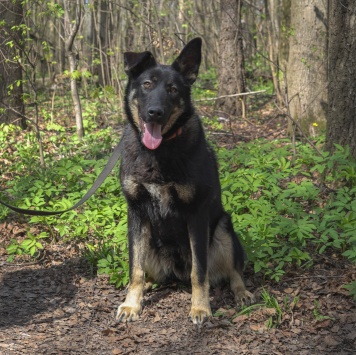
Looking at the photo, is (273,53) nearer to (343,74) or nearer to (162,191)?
(343,74)

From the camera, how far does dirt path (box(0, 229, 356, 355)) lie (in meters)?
3.63

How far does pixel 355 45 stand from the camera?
5801 mm

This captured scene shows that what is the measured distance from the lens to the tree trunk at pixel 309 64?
8773 mm

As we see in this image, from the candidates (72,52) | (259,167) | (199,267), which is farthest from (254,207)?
(72,52)

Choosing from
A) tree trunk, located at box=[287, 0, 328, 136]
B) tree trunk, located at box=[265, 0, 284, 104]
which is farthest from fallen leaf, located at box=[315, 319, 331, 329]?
tree trunk, located at box=[287, 0, 328, 136]

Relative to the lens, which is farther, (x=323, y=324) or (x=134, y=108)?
(x=134, y=108)

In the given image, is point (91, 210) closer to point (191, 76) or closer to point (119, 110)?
point (191, 76)

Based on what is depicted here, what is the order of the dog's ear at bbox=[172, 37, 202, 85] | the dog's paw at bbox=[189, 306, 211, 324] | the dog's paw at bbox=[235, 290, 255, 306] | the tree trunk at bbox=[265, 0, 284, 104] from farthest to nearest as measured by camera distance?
the tree trunk at bbox=[265, 0, 284, 104] < the dog's paw at bbox=[235, 290, 255, 306] < the dog's ear at bbox=[172, 37, 202, 85] < the dog's paw at bbox=[189, 306, 211, 324]

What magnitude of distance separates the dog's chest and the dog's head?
1.04 ft

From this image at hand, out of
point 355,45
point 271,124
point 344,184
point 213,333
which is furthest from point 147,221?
point 271,124

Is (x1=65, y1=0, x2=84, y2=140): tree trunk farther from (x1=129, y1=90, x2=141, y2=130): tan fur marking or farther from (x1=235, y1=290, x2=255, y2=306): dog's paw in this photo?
(x1=235, y1=290, x2=255, y2=306): dog's paw

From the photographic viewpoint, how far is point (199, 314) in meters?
4.07

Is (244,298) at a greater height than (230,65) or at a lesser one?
lesser

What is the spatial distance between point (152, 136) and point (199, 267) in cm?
114
